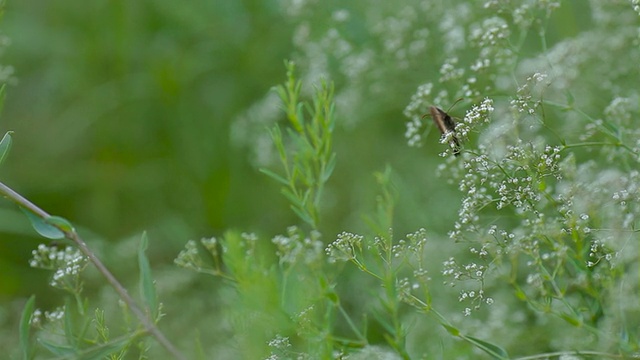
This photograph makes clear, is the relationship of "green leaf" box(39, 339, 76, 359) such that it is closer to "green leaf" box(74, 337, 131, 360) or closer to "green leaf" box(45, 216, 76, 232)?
"green leaf" box(74, 337, 131, 360)

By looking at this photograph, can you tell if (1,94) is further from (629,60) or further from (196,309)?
(629,60)

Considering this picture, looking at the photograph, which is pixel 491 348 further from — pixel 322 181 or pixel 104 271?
pixel 104 271

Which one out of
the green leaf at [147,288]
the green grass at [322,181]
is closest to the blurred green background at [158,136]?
the green grass at [322,181]

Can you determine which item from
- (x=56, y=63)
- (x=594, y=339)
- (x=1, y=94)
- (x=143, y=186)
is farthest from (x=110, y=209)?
(x=594, y=339)

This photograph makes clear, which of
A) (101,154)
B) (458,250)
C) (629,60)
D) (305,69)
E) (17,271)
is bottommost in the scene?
(458,250)

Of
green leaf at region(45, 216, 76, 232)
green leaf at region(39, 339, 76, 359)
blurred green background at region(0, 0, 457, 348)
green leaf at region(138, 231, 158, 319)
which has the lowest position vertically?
green leaf at region(39, 339, 76, 359)

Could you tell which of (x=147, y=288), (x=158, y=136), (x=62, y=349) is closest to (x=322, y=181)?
(x=147, y=288)

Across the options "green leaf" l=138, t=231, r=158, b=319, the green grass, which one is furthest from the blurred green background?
"green leaf" l=138, t=231, r=158, b=319

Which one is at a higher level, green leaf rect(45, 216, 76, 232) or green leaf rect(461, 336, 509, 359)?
green leaf rect(45, 216, 76, 232)
